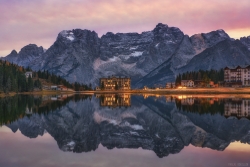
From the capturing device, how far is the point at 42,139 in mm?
29781

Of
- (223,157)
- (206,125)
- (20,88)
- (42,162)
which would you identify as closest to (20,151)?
(42,162)

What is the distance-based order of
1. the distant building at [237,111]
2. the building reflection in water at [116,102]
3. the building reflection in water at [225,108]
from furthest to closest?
the building reflection in water at [116,102]
the building reflection in water at [225,108]
the distant building at [237,111]

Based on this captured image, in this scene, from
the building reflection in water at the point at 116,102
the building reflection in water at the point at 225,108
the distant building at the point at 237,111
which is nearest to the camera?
the distant building at the point at 237,111

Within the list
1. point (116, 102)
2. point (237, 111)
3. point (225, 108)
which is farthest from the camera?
point (116, 102)

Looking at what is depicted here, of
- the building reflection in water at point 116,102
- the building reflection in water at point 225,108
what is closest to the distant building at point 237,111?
the building reflection in water at point 225,108

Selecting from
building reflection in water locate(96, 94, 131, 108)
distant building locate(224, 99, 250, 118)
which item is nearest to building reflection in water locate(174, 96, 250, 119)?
distant building locate(224, 99, 250, 118)

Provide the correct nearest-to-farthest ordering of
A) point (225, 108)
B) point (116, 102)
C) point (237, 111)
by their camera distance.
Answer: point (237, 111) → point (225, 108) → point (116, 102)

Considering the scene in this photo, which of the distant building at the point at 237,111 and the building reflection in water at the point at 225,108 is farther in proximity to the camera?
the building reflection in water at the point at 225,108

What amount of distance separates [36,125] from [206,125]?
23046 millimetres

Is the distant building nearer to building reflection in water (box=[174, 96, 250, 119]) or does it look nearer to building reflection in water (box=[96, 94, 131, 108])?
building reflection in water (box=[174, 96, 250, 119])

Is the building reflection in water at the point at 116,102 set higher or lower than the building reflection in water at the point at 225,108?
lower

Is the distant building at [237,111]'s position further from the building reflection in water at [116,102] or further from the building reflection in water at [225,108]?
the building reflection in water at [116,102]

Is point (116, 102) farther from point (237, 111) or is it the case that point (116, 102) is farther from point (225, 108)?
point (237, 111)

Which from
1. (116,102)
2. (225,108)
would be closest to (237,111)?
(225,108)
